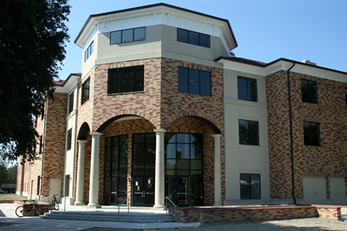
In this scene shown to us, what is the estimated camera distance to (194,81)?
24.4 meters

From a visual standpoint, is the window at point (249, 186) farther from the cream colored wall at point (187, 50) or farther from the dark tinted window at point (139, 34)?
the dark tinted window at point (139, 34)

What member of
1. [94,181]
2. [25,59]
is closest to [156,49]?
[94,181]

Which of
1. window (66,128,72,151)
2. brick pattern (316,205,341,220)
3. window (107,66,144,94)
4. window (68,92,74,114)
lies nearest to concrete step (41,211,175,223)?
brick pattern (316,205,341,220)

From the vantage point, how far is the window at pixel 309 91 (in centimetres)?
2688

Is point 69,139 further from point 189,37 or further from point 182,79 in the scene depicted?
point 189,37

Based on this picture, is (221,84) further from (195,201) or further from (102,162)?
(102,162)

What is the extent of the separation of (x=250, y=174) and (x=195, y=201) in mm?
4196

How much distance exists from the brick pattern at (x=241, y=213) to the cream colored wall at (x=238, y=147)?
5.77 m

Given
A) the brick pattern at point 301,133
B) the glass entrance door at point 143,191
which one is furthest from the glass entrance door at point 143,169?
the brick pattern at point 301,133

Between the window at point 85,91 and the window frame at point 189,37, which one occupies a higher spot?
the window frame at point 189,37

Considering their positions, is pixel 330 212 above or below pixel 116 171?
below

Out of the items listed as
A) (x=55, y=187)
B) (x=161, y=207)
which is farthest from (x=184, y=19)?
(x=55, y=187)

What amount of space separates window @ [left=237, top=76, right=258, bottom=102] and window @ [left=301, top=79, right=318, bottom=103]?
133 inches

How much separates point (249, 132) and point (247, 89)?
3.13 metres
